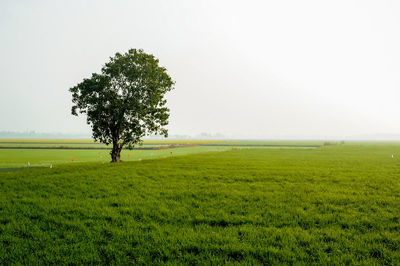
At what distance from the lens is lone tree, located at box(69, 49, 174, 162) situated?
32.3 metres

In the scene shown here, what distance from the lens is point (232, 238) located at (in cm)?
792

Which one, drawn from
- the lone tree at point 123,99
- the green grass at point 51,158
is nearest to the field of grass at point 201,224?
the lone tree at point 123,99

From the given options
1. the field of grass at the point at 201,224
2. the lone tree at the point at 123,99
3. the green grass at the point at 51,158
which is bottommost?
the green grass at the point at 51,158

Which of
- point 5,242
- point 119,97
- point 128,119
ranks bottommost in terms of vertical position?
point 5,242

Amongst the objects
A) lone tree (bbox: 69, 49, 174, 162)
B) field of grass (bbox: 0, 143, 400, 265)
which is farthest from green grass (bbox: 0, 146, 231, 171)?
field of grass (bbox: 0, 143, 400, 265)

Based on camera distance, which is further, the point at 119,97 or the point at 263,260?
the point at 119,97

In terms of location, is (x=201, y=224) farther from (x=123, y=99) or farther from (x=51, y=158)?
(x=51, y=158)

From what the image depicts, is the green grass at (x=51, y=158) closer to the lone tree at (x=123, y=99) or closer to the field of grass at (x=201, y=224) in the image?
the lone tree at (x=123, y=99)

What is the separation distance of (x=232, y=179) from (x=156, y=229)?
449 inches

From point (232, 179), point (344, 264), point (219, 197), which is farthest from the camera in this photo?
point (232, 179)

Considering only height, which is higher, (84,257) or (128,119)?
(128,119)

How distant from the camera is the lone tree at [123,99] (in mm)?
32281

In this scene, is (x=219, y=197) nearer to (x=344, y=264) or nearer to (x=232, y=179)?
(x=232, y=179)

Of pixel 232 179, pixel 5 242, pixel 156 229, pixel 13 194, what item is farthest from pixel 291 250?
→ pixel 13 194
